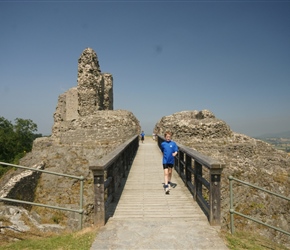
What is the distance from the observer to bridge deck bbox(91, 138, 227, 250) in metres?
3.38

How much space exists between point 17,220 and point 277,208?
24.8ft

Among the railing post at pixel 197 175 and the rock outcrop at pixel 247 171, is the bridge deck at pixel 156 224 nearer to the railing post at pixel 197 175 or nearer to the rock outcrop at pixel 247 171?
the railing post at pixel 197 175

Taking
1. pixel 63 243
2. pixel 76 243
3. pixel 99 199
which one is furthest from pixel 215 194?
pixel 63 243

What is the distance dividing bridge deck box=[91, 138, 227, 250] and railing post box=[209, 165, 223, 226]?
182mm

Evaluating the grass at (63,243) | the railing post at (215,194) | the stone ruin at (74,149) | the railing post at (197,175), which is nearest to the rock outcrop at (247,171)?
the railing post at (215,194)

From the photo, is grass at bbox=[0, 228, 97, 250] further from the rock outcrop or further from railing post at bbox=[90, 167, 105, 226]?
the rock outcrop

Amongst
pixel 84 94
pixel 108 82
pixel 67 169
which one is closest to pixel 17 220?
pixel 67 169

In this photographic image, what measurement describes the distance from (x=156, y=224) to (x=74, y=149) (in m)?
10.6

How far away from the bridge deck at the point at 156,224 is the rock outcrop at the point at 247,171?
34.1 inches

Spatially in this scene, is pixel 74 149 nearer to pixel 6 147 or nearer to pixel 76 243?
pixel 76 243

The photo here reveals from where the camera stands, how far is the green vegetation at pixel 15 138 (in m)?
37.7

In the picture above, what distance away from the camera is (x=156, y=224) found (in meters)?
4.08

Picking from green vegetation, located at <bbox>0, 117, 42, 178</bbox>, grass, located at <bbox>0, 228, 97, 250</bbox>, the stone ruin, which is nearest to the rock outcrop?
grass, located at <bbox>0, 228, 97, 250</bbox>

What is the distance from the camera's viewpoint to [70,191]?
8.74 metres
